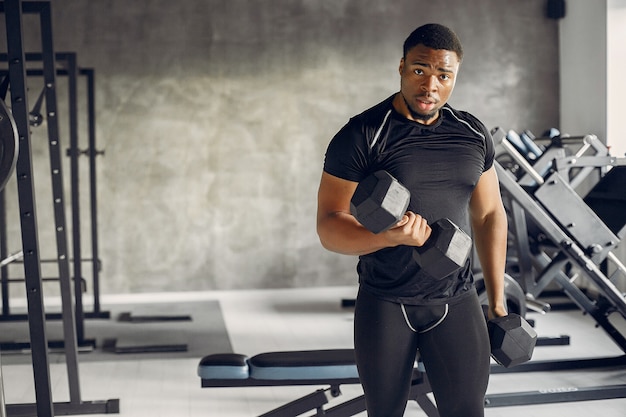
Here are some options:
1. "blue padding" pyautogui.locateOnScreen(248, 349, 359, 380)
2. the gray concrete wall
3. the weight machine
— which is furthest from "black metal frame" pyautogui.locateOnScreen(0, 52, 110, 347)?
the weight machine

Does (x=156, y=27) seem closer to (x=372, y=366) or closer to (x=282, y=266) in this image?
(x=282, y=266)

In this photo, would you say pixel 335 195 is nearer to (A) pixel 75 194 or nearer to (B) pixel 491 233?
(B) pixel 491 233

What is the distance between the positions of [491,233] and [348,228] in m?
0.45

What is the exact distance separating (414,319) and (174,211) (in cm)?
514

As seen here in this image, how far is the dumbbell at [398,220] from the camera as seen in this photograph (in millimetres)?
1731

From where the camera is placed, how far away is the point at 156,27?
269 inches

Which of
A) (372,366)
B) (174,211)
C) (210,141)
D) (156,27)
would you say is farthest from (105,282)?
(372,366)

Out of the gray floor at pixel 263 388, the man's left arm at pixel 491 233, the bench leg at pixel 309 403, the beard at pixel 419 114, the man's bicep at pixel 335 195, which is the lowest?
the gray floor at pixel 263 388

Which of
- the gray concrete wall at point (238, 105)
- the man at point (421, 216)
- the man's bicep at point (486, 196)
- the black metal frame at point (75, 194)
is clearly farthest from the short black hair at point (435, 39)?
the gray concrete wall at point (238, 105)

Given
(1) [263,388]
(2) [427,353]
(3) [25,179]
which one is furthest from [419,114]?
(1) [263,388]

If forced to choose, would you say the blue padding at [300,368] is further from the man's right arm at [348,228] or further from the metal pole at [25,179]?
the man's right arm at [348,228]

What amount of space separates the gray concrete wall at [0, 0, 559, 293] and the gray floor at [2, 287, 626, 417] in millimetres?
846

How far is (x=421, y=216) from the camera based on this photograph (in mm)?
1914

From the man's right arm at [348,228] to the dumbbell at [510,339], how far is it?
1.30 ft
